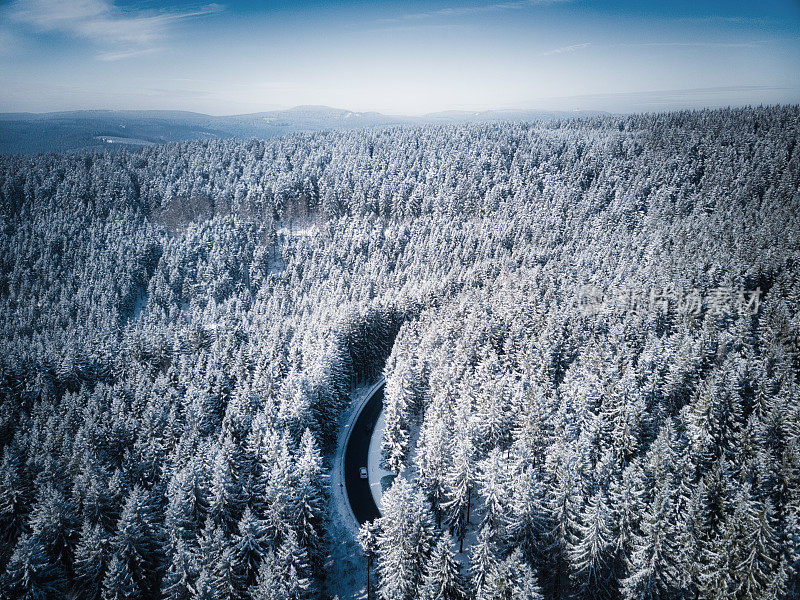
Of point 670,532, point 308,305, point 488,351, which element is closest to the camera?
point 670,532

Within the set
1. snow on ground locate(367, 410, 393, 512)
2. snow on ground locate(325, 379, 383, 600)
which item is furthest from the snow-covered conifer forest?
snow on ground locate(367, 410, 393, 512)

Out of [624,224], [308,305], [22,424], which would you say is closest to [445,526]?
[22,424]

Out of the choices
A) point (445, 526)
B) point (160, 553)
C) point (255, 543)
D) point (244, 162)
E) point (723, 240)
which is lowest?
point (445, 526)

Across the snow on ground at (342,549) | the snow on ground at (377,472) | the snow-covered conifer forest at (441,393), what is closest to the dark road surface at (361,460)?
the snow on ground at (377,472)

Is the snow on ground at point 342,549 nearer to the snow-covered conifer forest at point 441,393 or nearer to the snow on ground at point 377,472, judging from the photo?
the snow-covered conifer forest at point 441,393

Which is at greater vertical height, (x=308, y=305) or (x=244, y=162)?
(x=244, y=162)

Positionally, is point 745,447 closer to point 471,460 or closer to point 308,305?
point 471,460

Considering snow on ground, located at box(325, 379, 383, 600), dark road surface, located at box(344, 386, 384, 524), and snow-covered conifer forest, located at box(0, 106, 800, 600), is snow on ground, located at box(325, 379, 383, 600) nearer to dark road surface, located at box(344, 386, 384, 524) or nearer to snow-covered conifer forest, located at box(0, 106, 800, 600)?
dark road surface, located at box(344, 386, 384, 524)
